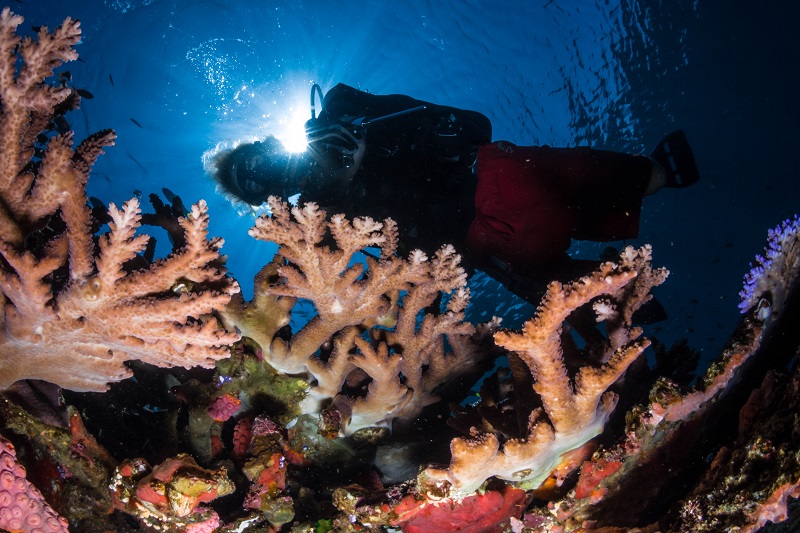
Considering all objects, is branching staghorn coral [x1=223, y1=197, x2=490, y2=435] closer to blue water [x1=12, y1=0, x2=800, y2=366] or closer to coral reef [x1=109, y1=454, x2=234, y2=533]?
coral reef [x1=109, y1=454, x2=234, y2=533]

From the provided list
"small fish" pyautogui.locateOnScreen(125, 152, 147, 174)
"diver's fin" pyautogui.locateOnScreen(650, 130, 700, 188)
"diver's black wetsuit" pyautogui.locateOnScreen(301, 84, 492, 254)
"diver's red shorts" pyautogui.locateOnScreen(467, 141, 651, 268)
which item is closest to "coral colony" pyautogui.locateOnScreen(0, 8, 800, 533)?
"diver's red shorts" pyautogui.locateOnScreen(467, 141, 651, 268)

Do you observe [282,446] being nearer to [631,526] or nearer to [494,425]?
[494,425]

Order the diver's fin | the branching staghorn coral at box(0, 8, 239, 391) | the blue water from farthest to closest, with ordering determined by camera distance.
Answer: the blue water → the diver's fin → the branching staghorn coral at box(0, 8, 239, 391)

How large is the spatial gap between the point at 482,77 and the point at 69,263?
60.7 feet

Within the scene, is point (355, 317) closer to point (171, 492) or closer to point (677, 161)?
point (171, 492)

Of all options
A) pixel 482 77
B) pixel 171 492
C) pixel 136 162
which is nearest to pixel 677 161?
pixel 171 492

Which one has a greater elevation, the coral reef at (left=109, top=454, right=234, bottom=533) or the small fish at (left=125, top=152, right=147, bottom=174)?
the small fish at (left=125, top=152, right=147, bottom=174)

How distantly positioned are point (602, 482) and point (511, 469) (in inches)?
20.0

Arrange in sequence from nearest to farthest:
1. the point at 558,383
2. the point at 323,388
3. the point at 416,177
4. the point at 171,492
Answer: the point at 558,383 → the point at 171,492 → the point at 323,388 → the point at 416,177

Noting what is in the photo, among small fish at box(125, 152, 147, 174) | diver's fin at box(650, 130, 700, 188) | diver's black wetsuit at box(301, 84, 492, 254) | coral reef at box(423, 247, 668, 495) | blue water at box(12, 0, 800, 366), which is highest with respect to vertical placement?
small fish at box(125, 152, 147, 174)

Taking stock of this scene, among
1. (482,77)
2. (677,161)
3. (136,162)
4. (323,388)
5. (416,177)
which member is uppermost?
(136,162)

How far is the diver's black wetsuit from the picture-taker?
4.41m

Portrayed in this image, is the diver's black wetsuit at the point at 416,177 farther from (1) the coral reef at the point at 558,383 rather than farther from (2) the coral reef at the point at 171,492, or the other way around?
(2) the coral reef at the point at 171,492

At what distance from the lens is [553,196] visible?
380 centimetres
